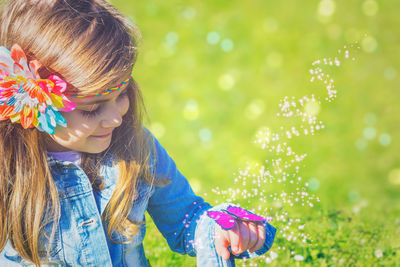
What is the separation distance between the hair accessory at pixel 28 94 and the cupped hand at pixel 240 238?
57 centimetres

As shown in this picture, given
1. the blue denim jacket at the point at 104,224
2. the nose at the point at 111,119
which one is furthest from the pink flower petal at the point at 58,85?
the blue denim jacket at the point at 104,224

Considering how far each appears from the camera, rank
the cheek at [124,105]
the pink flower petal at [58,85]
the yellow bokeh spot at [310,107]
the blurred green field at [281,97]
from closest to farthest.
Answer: the pink flower petal at [58,85]
the cheek at [124,105]
the yellow bokeh spot at [310,107]
the blurred green field at [281,97]

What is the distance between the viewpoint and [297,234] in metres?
2.08

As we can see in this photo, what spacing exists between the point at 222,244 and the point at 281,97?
109 centimetres

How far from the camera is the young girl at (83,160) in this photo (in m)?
1.36

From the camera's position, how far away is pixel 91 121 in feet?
4.66

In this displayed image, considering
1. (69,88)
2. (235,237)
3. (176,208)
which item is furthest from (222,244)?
(69,88)

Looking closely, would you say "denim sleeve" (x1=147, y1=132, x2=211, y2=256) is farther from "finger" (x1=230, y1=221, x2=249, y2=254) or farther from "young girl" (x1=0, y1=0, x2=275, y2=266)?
"finger" (x1=230, y1=221, x2=249, y2=254)

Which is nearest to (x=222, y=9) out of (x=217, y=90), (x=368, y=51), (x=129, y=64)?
(x=217, y=90)

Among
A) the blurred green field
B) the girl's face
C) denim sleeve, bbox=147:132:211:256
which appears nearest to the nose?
the girl's face

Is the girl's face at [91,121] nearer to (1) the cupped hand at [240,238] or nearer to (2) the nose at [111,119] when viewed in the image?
(2) the nose at [111,119]

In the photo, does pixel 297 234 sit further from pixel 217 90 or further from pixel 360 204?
pixel 217 90

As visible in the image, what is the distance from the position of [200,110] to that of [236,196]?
1851 mm

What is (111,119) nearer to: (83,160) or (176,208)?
(83,160)
